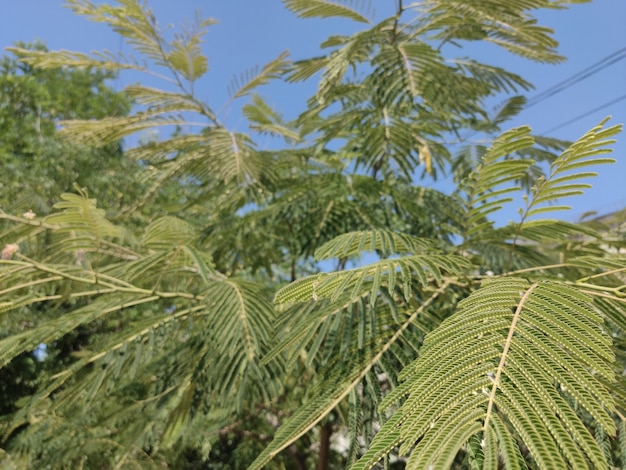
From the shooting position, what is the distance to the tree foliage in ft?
1.55

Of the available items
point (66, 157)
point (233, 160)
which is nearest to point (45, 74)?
point (66, 157)

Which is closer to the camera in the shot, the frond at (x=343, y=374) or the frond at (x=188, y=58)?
the frond at (x=343, y=374)

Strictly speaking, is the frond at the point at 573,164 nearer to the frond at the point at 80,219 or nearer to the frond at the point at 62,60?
the frond at the point at 80,219

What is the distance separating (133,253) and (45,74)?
913 cm

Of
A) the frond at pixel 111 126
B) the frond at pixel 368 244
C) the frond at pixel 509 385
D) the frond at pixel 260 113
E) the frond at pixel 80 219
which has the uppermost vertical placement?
the frond at pixel 260 113

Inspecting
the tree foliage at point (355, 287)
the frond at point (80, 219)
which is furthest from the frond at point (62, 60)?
the frond at point (80, 219)

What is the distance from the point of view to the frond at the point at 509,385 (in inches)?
15.7

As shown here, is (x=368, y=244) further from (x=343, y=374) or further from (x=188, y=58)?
(x=188, y=58)

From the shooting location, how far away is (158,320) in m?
1.15

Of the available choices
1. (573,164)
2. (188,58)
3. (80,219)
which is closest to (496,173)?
(573,164)

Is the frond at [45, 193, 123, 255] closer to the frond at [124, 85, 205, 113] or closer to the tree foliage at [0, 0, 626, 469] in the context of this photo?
the tree foliage at [0, 0, 626, 469]

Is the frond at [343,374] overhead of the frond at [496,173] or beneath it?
beneath

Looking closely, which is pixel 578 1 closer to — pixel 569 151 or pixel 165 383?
pixel 569 151

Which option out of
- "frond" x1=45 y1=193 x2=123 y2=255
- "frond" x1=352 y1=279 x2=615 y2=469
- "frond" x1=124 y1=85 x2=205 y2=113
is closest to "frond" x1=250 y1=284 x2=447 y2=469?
"frond" x1=352 y1=279 x2=615 y2=469
